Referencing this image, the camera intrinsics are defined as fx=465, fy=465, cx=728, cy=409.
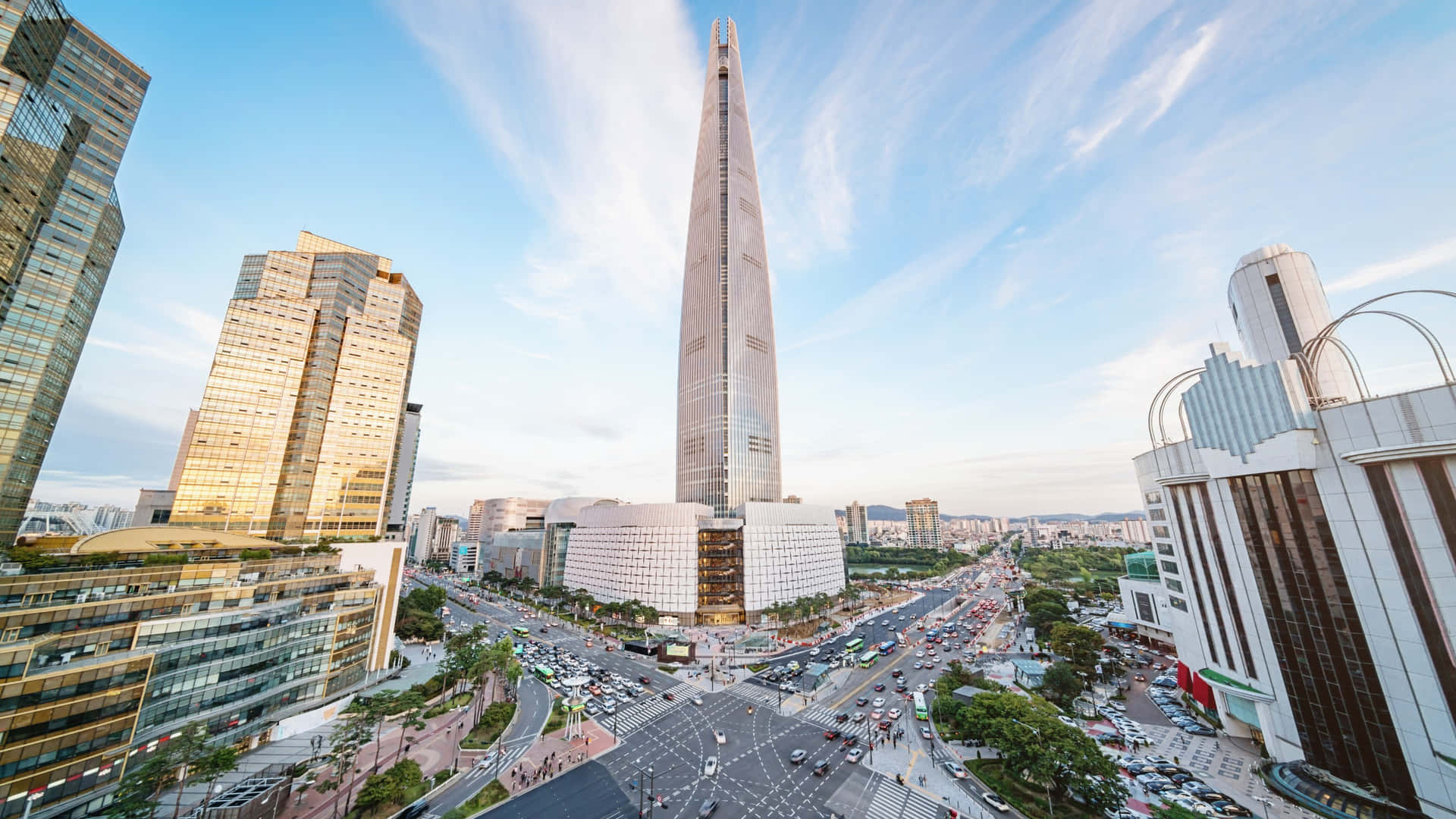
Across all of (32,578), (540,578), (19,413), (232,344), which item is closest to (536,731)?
(32,578)

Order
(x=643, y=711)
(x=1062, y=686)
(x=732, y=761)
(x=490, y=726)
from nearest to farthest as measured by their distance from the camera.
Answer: (x=732, y=761) → (x=490, y=726) → (x=1062, y=686) → (x=643, y=711)

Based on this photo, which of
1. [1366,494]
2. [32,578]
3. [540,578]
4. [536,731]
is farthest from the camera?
[540,578]

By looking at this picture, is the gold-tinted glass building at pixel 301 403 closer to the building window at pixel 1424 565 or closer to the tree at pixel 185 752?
the tree at pixel 185 752

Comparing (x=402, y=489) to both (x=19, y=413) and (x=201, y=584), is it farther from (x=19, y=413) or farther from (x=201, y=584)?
(x=201, y=584)

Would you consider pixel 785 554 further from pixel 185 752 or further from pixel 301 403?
pixel 301 403

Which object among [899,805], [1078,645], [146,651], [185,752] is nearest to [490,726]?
[185,752]

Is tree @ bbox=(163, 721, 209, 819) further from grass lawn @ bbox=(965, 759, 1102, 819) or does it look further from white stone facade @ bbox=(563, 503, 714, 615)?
white stone facade @ bbox=(563, 503, 714, 615)
